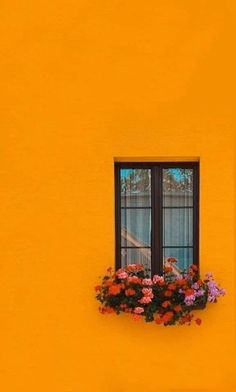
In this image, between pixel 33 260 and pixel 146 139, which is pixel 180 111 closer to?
pixel 146 139

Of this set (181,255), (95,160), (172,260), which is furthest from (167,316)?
(95,160)

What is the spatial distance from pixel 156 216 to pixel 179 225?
0.23m

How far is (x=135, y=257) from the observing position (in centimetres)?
479

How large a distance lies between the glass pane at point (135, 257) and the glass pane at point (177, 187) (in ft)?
1.59

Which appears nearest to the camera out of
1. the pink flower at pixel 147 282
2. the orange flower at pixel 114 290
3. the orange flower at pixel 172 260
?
the orange flower at pixel 114 290

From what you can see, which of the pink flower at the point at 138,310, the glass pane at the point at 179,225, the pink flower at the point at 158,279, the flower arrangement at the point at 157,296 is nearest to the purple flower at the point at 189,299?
the flower arrangement at the point at 157,296

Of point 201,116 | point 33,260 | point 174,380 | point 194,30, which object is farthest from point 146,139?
point 174,380

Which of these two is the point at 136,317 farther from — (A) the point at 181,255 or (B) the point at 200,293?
(A) the point at 181,255

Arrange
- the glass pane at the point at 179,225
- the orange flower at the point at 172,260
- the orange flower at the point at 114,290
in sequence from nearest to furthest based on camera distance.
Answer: the orange flower at the point at 114,290
the orange flower at the point at 172,260
the glass pane at the point at 179,225

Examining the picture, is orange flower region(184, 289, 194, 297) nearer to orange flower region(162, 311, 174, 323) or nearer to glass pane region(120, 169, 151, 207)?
orange flower region(162, 311, 174, 323)

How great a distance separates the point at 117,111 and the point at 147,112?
0.84 ft

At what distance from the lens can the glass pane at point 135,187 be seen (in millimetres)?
4785

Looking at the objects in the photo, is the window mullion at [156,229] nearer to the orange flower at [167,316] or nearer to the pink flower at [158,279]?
the pink flower at [158,279]

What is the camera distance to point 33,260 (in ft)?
15.0
